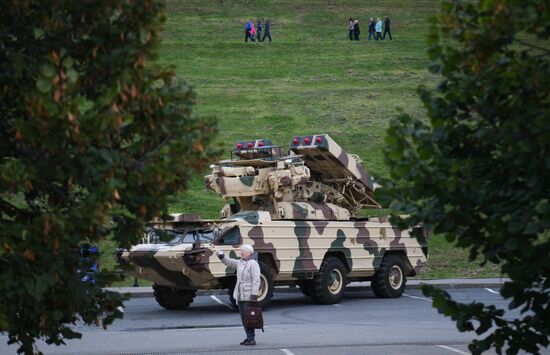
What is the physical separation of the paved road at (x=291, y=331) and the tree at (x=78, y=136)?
6.42 m

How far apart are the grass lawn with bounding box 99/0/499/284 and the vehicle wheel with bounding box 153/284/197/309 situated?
506cm

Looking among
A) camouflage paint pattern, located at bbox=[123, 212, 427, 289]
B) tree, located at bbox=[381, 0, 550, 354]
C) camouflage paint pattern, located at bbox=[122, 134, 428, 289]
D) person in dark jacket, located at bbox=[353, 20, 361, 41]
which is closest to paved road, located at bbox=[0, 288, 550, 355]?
camouflage paint pattern, located at bbox=[123, 212, 427, 289]

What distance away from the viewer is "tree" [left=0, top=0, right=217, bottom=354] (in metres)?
6.57

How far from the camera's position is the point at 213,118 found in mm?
7355

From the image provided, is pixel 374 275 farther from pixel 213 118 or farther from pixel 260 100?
pixel 260 100

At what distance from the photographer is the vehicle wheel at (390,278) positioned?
72.5 feet

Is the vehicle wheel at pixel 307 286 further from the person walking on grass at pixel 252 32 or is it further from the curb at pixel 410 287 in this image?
the person walking on grass at pixel 252 32

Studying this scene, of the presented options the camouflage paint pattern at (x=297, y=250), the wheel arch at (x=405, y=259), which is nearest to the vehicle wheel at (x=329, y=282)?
the camouflage paint pattern at (x=297, y=250)

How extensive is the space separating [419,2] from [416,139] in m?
59.2

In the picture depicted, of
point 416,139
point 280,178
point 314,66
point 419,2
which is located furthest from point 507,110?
point 419,2

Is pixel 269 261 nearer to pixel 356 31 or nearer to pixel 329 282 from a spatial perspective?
pixel 329 282

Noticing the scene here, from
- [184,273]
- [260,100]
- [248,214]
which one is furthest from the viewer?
[260,100]

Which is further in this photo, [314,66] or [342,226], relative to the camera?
[314,66]

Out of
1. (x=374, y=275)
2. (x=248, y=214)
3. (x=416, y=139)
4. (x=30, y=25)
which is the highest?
(x=30, y=25)
